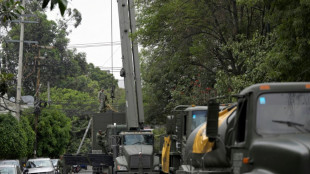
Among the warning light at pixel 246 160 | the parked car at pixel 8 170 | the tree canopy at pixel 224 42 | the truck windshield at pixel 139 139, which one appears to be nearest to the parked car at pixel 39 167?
the tree canopy at pixel 224 42

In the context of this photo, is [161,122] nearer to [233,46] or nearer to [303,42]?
[233,46]

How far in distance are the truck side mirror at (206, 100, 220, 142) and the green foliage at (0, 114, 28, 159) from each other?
26.8 metres

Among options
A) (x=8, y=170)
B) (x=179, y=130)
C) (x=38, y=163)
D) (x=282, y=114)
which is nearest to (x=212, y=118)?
(x=282, y=114)

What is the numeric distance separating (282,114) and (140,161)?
55.1ft

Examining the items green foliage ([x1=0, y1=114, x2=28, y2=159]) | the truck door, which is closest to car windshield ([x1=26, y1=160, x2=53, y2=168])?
green foliage ([x1=0, y1=114, x2=28, y2=159])

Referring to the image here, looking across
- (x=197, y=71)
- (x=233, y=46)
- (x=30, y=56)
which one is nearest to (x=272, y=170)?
(x=233, y=46)

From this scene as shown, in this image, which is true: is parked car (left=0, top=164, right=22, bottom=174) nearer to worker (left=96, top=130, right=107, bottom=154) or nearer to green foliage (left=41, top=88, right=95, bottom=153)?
worker (left=96, top=130, right=107, bottom=154)

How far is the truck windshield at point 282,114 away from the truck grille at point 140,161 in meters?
16.5

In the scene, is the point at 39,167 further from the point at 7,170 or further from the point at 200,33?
the point at 200,33

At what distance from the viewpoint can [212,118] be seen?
8.90m

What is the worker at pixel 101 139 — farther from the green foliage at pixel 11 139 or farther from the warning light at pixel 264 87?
the warning light at pixel 264 87

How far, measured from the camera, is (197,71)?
108 feet

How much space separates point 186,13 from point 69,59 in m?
54.4

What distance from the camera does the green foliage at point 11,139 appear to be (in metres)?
34.2
